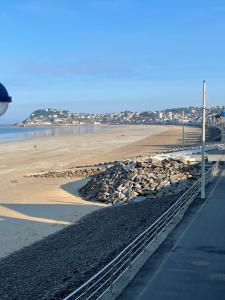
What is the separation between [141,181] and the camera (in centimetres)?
2755

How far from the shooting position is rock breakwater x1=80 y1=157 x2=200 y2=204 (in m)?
26.1

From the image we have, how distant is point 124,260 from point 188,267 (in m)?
1.60

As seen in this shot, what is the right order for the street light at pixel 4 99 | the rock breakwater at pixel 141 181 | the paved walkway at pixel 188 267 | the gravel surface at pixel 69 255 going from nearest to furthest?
1. the street light at pixel 4 99
2. the paved walkway at pixel 188 267
3. the gravel surface at pixel 69 255
4. the rock breakwater at pixel 141 181

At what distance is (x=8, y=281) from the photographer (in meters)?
12.6

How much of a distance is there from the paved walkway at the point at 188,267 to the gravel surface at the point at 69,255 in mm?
1812

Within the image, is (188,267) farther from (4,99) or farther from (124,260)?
(4,99)

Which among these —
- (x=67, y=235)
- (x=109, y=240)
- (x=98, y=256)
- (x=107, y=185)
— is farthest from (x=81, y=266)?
(x=107, y=185)

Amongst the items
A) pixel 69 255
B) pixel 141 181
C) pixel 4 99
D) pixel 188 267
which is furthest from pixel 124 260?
pixel 141 181

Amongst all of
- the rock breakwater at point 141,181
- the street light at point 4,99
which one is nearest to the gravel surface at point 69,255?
the rock breakwater at point 141,181

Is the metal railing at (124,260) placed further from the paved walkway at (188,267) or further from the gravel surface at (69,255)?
the gravel surface at (69,255)

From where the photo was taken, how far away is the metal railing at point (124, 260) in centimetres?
939

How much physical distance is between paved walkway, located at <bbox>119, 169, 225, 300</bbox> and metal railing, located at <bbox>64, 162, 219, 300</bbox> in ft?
1.36

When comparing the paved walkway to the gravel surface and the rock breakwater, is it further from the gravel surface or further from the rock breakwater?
the rock breakwater

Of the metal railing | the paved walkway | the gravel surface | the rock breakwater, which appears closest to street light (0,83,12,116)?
the metal railing
